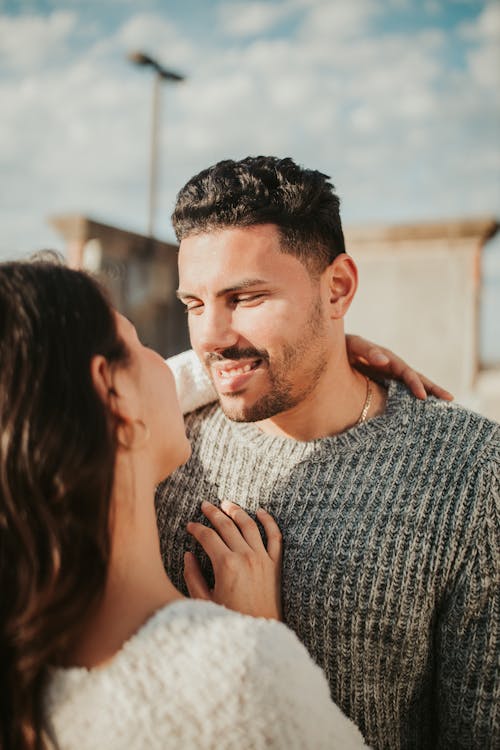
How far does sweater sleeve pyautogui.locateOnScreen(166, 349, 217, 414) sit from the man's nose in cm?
18

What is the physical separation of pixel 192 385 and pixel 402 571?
34.9 inches

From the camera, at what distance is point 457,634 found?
149 cm

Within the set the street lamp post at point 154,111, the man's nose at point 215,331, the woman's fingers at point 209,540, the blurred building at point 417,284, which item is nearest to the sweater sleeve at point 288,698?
the woman's fingers at point 209,540

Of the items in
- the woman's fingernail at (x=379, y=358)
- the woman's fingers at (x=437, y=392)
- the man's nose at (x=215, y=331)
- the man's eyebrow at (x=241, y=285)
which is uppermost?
the man's eyebrow at (x=241, y=285)

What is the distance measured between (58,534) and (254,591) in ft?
2.05

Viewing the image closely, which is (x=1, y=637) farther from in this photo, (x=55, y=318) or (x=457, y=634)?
(x=457, y=634)

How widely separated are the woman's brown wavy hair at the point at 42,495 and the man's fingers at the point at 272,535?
653 mm

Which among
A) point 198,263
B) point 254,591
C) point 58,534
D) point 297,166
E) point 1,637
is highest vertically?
point 297,166

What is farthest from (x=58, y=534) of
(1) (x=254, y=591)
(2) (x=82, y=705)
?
(1) (x=254, y=591)

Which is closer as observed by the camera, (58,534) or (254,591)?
(58,534)

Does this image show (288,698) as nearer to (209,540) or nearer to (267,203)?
(209,540)

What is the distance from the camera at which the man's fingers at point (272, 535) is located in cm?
163

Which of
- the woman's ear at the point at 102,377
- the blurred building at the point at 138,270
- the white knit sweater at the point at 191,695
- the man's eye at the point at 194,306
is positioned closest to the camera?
the white knit sweater at the point at 191,695

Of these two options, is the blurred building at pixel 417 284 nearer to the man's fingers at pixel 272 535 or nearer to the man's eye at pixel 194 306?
the man's eye at pixel 194 306
